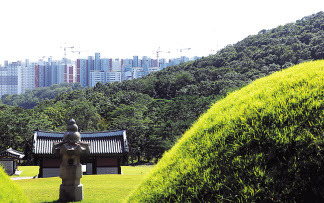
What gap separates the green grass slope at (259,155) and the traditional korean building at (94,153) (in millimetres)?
14610

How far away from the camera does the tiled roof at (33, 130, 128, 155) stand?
16797 mm

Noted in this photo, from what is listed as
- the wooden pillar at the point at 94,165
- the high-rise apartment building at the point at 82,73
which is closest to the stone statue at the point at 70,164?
the wooden pillar at the point at 94,165

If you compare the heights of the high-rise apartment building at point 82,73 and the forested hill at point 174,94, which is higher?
the high-rise apartment building at point 82,73

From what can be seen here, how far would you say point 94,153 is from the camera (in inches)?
659

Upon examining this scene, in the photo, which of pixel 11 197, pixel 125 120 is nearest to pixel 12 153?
pixel 125 120

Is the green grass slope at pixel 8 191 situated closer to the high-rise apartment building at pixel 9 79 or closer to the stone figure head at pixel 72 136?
the stone figure head at pixel 72 136

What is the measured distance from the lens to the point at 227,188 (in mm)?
2139

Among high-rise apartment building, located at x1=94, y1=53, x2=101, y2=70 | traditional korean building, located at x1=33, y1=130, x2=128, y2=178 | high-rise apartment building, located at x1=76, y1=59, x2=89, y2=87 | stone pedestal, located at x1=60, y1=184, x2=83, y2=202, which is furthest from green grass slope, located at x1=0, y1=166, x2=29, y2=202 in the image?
high-rise apartment building, located at x1=76, y1=59, x2=89, y2=87

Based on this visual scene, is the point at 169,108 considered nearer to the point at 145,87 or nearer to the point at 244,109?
→ the point at 145,87

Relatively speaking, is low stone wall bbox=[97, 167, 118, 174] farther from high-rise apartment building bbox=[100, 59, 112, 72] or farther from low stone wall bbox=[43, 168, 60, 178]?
high-rise apartment building bbox=[100, 59, 112, 72]

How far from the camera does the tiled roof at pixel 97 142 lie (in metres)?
16.8

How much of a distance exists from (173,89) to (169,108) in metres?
18.8

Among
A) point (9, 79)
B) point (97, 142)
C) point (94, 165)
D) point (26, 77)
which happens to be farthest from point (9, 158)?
point (9, 79)

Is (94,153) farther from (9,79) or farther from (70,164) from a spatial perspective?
(9,79)
